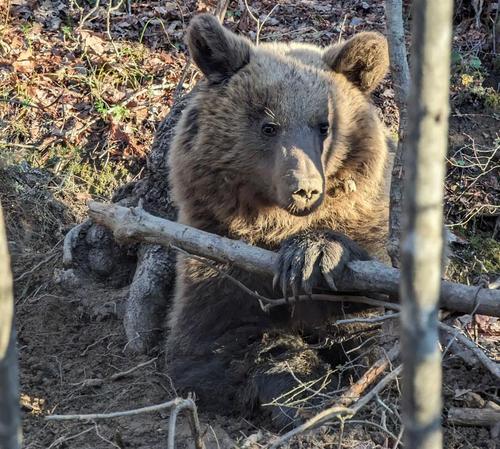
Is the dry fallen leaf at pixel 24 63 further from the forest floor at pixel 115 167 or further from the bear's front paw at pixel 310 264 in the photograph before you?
the bear's front paw at pixel 310 264

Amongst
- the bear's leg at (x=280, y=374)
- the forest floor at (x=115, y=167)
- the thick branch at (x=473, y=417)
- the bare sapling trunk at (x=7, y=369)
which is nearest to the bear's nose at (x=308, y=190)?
the bear's leg at (x=280, y=374)

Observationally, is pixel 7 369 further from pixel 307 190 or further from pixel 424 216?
pixel 307 190

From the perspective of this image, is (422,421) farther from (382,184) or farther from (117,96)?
(117,96)

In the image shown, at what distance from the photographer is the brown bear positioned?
495 cm

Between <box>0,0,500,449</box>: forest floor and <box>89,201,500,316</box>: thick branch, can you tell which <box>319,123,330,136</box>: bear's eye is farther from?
<box>0,0,500,449</box>: forest floor

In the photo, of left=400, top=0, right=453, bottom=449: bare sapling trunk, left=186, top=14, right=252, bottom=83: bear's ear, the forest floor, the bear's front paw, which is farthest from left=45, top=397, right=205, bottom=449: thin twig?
left=186, top=14, right=252, bottom=83: bear's ear

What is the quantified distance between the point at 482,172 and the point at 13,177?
4.38m

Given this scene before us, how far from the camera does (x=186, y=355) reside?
208 inches

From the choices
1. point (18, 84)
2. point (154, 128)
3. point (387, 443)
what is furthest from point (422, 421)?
point (18, 84)

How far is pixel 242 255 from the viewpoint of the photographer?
443 cm

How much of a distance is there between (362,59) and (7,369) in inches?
168

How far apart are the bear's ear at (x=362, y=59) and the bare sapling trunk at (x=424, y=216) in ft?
12.9

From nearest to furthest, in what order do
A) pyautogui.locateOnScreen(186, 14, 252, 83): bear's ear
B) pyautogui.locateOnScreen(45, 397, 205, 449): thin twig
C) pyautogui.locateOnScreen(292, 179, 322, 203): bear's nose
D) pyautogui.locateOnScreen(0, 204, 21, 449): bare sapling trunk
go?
1. pyautogui.locateOnScreen(0, 204, 21, 449): bare sapling trunk
2. pyautogui.locateOnScreen(45, 397, 205, 449): thin twig
3. pyautogui.locateOnScreen(292, 179, 322, 203): bear's nose
4. pyautogui.locateOnScreen(186, 14, 252, 83): bear's ear

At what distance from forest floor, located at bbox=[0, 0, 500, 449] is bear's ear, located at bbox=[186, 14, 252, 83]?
2104 millimetres
